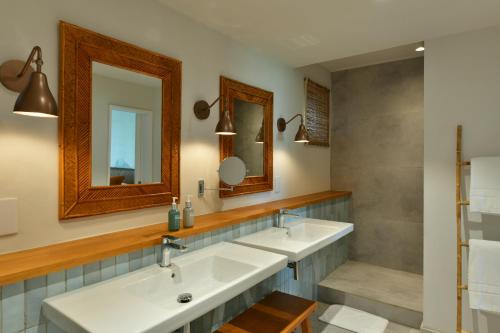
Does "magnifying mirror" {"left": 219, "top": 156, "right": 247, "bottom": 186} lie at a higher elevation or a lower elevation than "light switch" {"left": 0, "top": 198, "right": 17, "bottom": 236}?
higher

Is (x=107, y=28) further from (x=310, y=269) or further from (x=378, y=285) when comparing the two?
(x=378, y=285)

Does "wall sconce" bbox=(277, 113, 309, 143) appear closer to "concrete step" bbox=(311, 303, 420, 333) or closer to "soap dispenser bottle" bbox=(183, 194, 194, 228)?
"soap dispenser bottle" bbox=(183, 194, 194, 228)

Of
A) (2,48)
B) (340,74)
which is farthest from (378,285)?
(2,48)

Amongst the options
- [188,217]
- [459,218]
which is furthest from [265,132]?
[459,218]

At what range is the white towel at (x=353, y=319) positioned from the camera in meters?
2.49

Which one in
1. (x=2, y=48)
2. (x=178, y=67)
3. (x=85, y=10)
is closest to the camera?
(x=2, y=48)

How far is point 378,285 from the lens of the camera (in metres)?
2.96

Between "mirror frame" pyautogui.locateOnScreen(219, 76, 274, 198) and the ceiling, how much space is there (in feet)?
1.19

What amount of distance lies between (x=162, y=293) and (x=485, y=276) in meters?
1.91

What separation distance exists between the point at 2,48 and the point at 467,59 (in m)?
2.71

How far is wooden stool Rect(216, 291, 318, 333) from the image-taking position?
1.72 meters

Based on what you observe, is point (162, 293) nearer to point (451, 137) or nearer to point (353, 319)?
point (353, 319)

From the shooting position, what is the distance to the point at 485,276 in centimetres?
188

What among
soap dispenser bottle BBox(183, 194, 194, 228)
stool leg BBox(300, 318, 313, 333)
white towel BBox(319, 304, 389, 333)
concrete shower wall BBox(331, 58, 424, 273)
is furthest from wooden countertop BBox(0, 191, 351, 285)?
concrete shower wall BBox(331, 58, 424, 273)
